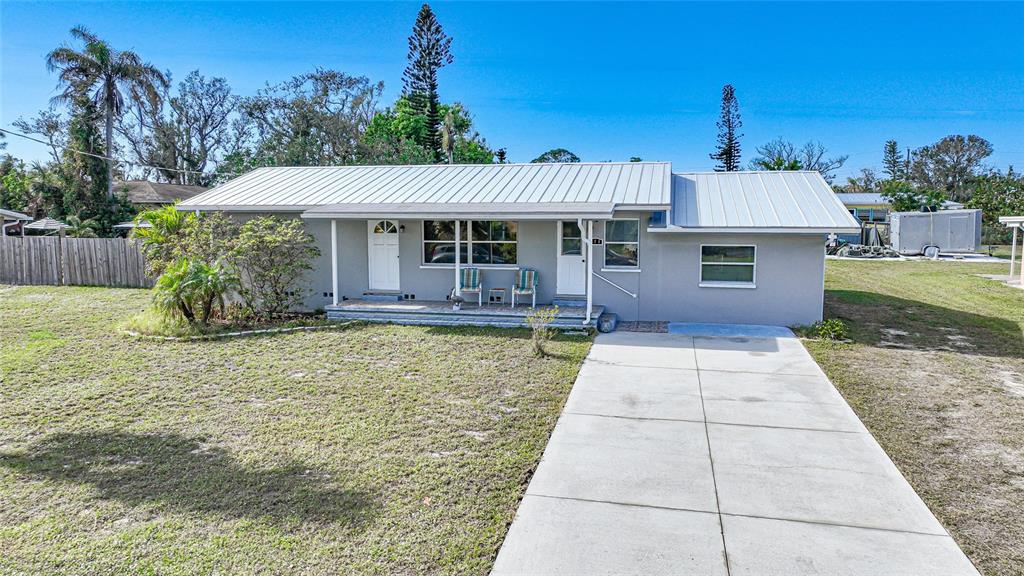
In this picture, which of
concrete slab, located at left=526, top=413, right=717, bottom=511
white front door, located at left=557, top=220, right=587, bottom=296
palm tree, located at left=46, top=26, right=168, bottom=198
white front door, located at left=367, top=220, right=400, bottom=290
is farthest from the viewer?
palm tree, located at left=46, top=26, right=168, bottom=198

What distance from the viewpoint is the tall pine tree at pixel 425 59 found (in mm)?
30797

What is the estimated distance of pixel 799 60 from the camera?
1223 inches

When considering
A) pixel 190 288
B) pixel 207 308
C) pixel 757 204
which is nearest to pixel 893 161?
pixel 757 204

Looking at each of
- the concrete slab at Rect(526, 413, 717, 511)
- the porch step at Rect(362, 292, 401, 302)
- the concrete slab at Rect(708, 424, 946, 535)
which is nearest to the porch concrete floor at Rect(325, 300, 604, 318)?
the porch step at Rect(362, 292, 401, 302)

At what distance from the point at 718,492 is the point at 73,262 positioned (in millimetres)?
19293

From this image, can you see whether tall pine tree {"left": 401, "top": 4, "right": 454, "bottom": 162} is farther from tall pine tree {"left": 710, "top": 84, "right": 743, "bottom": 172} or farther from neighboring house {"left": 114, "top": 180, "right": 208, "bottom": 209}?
tall pine tree {"left": 710, "top": 84, "right": 743, "bottom": 172}

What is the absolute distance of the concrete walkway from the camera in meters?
3.73

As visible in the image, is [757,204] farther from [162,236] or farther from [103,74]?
[103,74]

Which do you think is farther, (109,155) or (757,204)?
(109,155)

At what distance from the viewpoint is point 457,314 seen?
11641mm

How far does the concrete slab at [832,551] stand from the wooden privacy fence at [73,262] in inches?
697

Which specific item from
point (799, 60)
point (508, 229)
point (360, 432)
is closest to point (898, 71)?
point (799, 60)

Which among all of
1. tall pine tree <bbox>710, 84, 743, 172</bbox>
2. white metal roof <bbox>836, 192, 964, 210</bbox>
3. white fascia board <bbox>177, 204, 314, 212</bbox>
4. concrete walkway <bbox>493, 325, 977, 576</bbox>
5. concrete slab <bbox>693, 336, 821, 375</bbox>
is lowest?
concrete walkway <bbox>493, 325, 977, 576</bbox>

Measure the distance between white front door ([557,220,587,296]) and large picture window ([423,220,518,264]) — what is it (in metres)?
1.01
